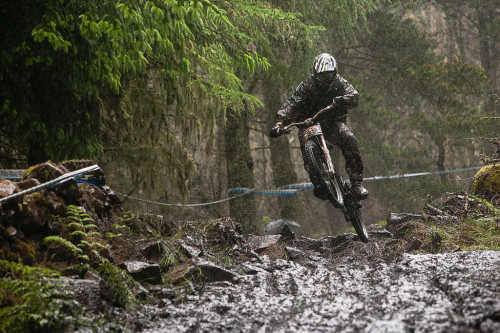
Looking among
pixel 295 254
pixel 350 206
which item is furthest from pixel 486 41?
pixel 295 254

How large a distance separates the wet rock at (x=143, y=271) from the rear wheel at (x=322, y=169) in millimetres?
3770

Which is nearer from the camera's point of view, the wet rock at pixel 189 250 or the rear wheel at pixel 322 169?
the wet rock at pixel 189 250

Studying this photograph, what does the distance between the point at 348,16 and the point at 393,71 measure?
4.62 m

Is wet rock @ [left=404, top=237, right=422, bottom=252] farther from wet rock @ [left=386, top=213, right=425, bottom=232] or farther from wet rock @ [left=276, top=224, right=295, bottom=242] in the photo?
wet rock @ [left=276, top=224, right=295, bottom=242]

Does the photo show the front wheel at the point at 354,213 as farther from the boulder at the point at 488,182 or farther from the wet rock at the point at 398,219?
the boulder at the point at 488,182

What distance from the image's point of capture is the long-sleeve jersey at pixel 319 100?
25.2 feet

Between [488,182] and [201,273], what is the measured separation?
5540mm

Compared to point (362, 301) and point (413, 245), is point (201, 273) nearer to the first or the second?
point (362, 301)

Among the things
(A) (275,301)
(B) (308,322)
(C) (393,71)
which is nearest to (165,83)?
(A) (275,301)

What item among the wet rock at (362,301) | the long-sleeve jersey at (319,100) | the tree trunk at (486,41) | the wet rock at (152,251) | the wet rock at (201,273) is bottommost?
the wet rock at (362,301)

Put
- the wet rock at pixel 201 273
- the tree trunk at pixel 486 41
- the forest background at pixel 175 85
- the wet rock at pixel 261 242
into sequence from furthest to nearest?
the tree trunk at pixel 486 41, the wet rock at pixel 261 242, the forest background at pixel 175 85, the wet rock at pixel 201 273

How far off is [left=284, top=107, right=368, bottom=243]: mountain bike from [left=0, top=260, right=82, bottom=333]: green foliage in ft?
15.9

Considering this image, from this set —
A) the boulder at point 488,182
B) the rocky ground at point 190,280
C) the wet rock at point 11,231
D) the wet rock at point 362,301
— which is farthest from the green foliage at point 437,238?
the wet rock at point 11,231

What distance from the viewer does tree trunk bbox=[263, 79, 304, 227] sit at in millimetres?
13836
